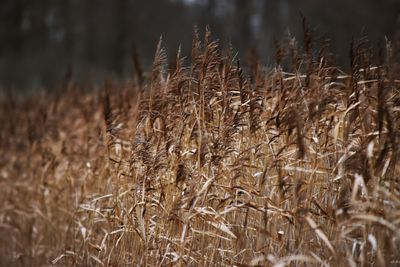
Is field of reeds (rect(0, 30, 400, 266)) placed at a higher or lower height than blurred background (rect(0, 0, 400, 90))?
lower

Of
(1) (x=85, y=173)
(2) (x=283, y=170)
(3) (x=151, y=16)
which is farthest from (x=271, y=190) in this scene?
(3) (x=151, y=16)

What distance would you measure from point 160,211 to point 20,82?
69.9ft

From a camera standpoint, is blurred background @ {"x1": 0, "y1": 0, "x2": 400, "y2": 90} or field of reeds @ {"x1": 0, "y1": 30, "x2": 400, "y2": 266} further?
blurred background @ {"x1": 0, "y1": 0, "x2": 400, "y2": 90}

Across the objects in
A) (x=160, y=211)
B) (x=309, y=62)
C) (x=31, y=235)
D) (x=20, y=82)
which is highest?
(x=20, y=82)

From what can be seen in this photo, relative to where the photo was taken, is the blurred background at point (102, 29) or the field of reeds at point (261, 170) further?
the blurred background at point (102, 29)

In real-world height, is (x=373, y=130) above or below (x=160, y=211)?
above

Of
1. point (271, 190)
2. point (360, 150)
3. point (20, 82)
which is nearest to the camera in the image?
point (360, 150)

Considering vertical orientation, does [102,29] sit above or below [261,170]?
above

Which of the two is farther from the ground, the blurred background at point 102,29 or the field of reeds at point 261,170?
the blurred background at point 102,29

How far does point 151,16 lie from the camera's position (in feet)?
94.5

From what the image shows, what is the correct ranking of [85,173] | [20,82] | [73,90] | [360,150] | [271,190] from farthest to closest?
[20,82]
[73,90]
[85,173]
[271,190]
[360,150]

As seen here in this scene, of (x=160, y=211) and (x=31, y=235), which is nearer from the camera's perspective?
(x=160, y=211)

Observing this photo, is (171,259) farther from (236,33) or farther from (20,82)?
(236,33)

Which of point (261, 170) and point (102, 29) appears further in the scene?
point (102, 29)
